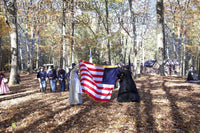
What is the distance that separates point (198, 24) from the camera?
32.2 meters

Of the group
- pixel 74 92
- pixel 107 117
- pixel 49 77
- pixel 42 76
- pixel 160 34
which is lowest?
pixel 107 117

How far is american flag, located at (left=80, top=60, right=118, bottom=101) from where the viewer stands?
28.0 ft

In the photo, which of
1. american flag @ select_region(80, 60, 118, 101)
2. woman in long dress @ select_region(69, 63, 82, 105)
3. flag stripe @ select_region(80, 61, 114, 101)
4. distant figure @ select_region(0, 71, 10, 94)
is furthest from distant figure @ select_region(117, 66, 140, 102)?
distant figure @ select_region(0, 71, 10, 94)

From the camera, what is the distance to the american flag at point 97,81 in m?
8.54

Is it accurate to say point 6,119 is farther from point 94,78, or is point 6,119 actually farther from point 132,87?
point 132,87

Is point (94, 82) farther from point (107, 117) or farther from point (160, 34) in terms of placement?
point (160, 34)

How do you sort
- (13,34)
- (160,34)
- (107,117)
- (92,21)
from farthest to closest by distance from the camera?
(92,21), (13,34), (160,34), (107,117)

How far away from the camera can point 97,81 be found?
8656mm

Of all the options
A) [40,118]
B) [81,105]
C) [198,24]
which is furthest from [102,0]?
[198,24]

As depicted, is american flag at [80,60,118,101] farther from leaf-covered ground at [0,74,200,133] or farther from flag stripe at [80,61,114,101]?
leaf-covered ground at [0,74,200,133]

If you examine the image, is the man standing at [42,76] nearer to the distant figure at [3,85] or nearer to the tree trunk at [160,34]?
the distant figure at [3,85]

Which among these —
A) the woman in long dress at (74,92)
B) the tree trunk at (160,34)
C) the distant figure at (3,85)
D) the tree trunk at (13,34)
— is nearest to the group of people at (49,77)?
the distant figure at (3,85)

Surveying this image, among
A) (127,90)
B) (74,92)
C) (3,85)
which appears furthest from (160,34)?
(3,85)

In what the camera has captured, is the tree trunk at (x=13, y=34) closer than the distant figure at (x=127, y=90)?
No
